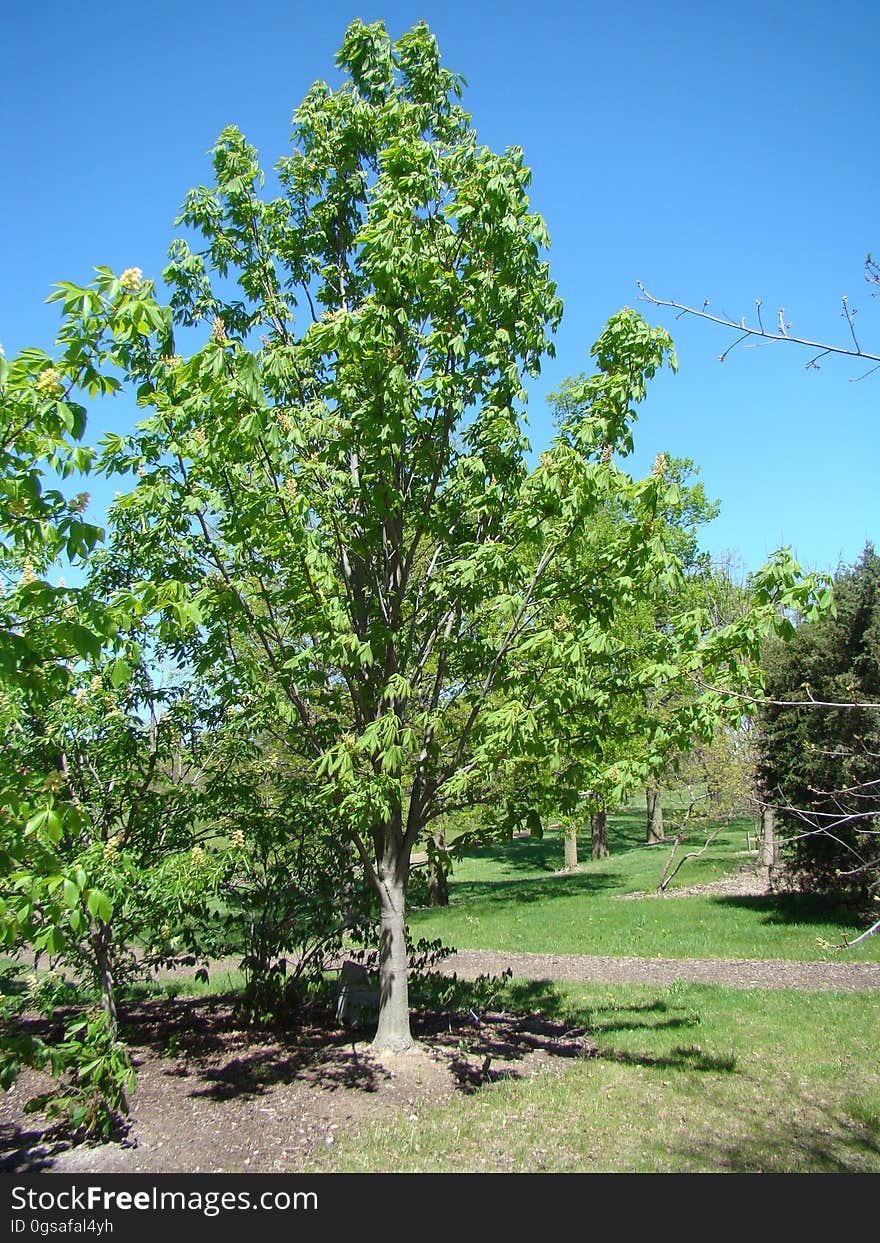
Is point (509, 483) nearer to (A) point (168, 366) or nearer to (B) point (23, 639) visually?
(A) point (168, 366)

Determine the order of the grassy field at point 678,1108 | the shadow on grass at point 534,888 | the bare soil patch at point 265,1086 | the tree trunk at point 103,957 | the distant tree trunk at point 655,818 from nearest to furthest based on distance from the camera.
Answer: the grassy field at point 678,1108
the bare soil patch at point 265,1086
the tree trunk at point 103,957
the shadow on grass at point 534,888
the distant tree trunk at point 655,818

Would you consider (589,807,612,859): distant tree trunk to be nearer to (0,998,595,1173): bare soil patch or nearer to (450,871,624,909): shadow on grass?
(450,871,624,909): shadow on grass

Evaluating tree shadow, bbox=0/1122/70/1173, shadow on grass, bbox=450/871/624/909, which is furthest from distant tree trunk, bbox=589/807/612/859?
tree shadow, bbox=0/1122/70/1173

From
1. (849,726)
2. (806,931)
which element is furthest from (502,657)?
(806,931)

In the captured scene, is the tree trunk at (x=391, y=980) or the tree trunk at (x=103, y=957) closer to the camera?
the tree trunk at (x=103, y=957)

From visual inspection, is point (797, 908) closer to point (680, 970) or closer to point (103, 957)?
point (680, 970)

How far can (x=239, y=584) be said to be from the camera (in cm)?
510

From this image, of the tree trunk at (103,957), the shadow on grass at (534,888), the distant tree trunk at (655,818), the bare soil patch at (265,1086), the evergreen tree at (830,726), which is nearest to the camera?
the bare soil patch at (265,1086)

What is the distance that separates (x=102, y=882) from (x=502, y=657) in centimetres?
309

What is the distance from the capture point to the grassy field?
4484mm

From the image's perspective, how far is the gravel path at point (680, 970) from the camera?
8.97 metres

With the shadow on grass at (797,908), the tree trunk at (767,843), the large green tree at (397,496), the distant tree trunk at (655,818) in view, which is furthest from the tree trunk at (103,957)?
the distant tree trunk at (655,818)

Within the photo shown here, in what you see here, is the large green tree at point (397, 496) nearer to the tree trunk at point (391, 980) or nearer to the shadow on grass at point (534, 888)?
the tree trunk at point (391, 980)

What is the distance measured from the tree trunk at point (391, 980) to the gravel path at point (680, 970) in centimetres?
376
